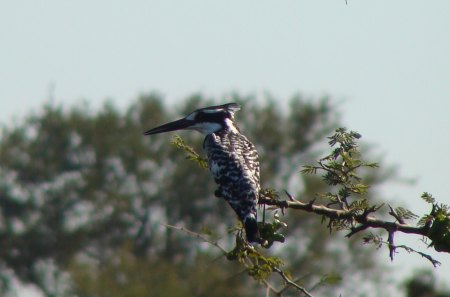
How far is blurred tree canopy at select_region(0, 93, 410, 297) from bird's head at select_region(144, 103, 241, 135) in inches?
1063

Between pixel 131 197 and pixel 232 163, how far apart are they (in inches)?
1424

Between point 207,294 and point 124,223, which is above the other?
point 124,223

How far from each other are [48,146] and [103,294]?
34.0 feet

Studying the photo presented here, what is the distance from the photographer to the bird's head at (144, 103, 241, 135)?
37.1ft

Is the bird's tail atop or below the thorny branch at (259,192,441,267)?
atop

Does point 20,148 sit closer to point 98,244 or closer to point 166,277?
point 98,244

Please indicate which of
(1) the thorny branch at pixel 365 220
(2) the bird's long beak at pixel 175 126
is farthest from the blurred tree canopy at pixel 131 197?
(1) the thorny branch at pixel 365 220

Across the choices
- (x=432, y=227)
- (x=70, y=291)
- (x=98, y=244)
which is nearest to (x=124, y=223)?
(x=98, y=244)

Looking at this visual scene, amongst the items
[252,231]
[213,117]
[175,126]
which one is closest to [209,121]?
[213,117]

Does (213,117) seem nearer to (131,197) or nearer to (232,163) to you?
(232,163)

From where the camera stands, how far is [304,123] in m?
44.8

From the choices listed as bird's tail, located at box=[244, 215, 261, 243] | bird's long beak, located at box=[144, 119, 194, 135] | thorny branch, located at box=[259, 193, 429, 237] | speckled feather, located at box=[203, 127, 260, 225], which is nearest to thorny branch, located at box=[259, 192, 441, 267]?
thorny branch, located at box=[259, 193, 429, 237]

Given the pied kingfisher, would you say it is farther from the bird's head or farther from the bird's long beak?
the bird's long beak

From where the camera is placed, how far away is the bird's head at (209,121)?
1130cm
